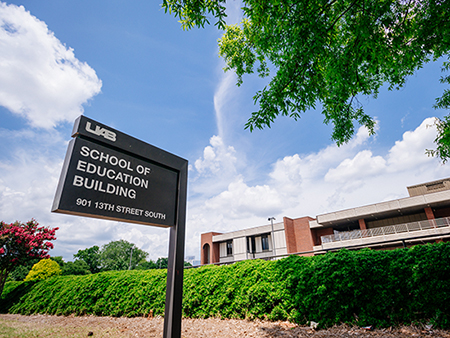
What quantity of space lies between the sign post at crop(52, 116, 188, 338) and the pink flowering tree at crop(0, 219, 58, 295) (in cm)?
1650

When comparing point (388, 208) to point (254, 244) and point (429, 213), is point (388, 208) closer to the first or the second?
point (429, 213)

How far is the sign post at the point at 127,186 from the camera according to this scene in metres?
3.18

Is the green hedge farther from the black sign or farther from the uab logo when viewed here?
the uab logo

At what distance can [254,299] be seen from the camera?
5805 mm

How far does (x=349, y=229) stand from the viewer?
28.0m

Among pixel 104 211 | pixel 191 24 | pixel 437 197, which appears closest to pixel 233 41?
pixel 191 24

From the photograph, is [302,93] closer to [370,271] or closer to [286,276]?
[370,271]

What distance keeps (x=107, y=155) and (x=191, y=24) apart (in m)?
4.03

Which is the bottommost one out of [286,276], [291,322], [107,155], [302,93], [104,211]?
[291,322]

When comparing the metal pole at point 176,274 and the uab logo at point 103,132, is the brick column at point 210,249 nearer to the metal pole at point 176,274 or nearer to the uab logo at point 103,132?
the metal pole at point 176,274

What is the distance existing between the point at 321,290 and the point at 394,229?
2160 cm

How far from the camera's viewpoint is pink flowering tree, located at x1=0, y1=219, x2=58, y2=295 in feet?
48.2

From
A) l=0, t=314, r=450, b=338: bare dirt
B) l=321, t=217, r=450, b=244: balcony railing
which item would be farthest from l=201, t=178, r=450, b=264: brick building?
l=0, t=314, r=450, b=338: bare dirt

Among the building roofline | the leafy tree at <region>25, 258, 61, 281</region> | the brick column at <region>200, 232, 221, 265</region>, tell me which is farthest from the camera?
the brick column at <region>200, 232, 221, 265</region>
